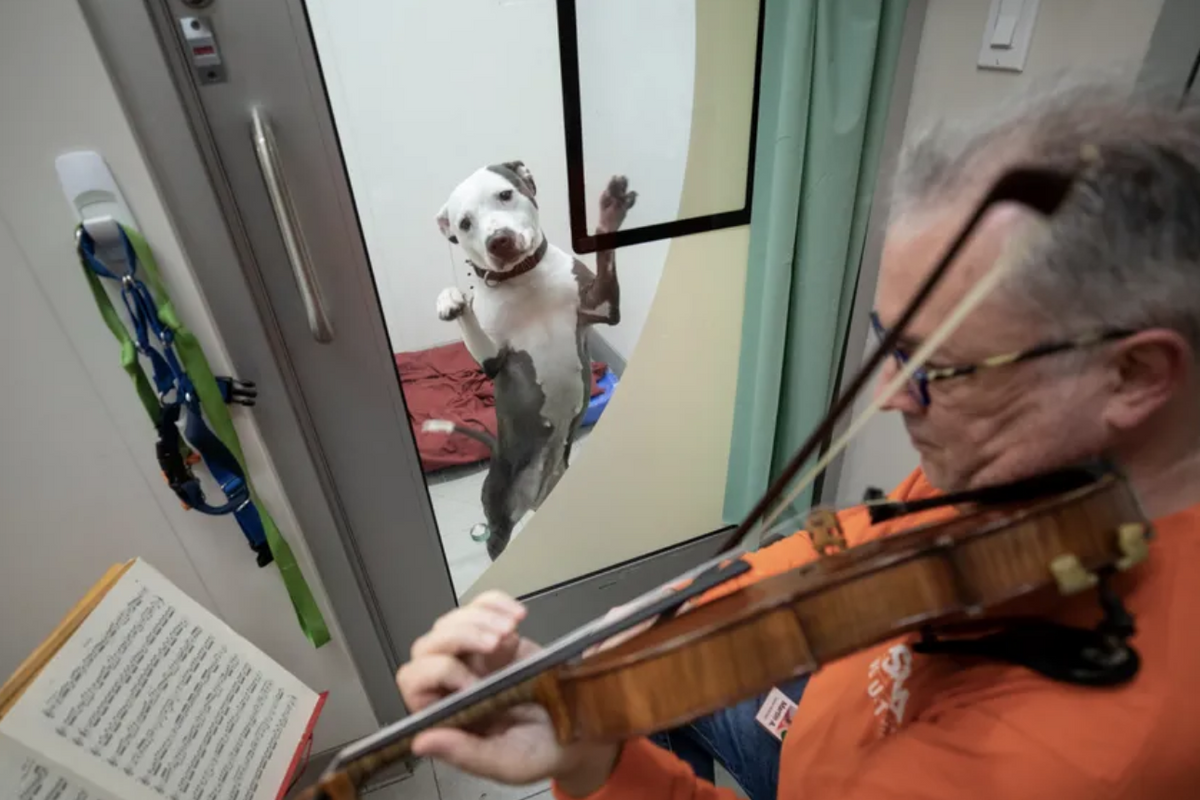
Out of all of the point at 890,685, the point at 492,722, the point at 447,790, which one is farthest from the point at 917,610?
the point at 447,790

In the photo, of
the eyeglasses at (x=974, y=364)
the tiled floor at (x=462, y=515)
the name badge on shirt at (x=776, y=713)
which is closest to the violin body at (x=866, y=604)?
the eyeglasses at (x=974, y=364)

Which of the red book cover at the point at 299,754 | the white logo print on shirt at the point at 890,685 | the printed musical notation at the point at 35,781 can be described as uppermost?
the white logo print on shirt at the point at 890,685

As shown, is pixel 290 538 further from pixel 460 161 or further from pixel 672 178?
pixel 672 178

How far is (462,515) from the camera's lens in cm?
137

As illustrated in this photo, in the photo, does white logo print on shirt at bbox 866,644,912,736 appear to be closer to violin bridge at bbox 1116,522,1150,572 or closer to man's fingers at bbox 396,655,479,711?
violin bridge at bbox 1116,522,1150,572

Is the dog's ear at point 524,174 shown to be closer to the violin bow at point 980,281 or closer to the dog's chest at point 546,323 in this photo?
the dog's chest at point 546,323

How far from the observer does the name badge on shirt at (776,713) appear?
35.3 inches

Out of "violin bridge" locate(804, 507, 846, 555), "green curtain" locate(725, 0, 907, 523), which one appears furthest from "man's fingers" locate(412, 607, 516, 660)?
"green curtain" locate(725, 0, 907, 523)

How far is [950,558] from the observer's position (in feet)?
1.51

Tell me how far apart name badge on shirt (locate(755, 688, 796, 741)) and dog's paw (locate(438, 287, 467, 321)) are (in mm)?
791

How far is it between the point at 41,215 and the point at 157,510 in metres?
0.44

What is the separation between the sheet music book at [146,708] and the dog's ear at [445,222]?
0.67 meters

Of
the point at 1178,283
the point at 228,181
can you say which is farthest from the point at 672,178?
the point at 1178,283

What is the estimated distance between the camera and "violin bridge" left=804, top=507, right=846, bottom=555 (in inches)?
23.9
